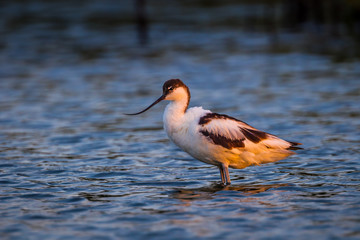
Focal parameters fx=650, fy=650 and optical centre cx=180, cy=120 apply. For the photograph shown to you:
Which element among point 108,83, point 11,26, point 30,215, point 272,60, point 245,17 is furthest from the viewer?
point 245,17

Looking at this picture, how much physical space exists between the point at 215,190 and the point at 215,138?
78 centimetres

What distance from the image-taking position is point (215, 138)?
30.9 ft

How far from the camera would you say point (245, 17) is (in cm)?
→ 3728

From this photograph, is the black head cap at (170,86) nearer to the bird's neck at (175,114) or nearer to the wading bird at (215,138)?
the wading bird at (215,138)

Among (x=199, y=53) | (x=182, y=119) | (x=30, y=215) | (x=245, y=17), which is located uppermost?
(x=245, y=17)

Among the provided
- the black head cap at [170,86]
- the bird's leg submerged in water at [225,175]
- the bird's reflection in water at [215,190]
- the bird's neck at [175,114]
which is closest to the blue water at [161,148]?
the bird's reflection in water at [215,190]

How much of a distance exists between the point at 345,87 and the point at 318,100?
188cm

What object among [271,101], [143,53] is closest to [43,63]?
[143,53]

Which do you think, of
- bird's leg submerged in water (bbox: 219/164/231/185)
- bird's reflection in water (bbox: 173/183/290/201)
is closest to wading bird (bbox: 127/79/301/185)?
bird's leg submerged in water (bbox: 219/164/231/185)

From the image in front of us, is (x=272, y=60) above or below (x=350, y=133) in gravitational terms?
above

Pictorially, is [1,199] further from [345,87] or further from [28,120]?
[345,87]

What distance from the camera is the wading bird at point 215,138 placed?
946 centimetres

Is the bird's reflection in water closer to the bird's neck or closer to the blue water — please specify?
the blue water

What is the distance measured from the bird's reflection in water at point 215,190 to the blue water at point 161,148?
0.09 feet
